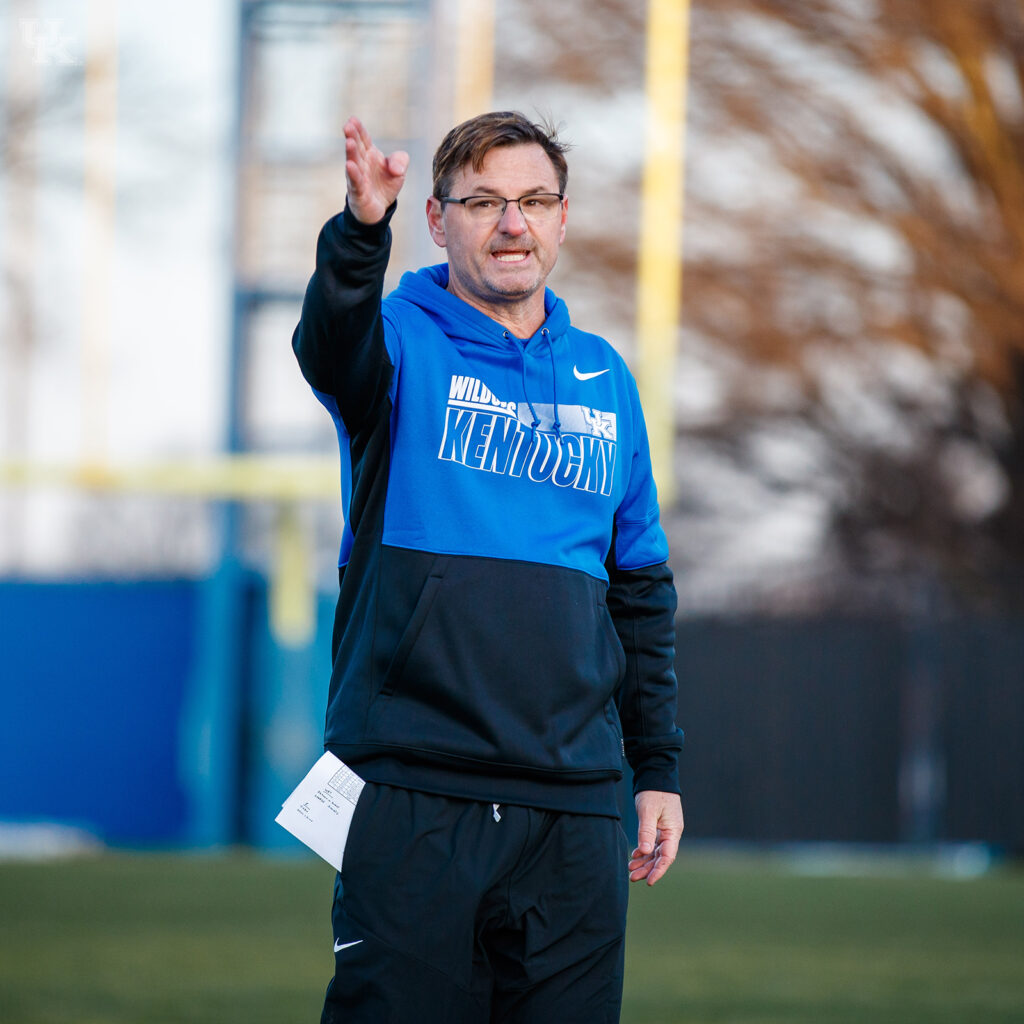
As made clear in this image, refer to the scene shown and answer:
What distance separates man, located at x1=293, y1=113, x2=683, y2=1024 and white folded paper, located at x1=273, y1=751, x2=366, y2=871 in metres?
0.02

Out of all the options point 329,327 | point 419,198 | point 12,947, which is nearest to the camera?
point 329,327

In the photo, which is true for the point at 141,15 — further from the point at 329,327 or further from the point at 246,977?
the point at 329,327

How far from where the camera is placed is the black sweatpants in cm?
213

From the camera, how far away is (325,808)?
2182 mm

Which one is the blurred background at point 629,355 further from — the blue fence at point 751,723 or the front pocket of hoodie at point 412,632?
the front pocket of hoodie at point 412,632

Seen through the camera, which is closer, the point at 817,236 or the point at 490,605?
the point at 490,605

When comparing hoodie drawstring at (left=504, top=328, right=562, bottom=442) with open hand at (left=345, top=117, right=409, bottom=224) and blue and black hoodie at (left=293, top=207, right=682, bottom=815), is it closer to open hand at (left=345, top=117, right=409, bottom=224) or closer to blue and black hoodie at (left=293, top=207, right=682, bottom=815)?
blue and black hoodie at (left=293, top=207, right=682, bottom=815)

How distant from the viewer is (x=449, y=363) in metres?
2.29

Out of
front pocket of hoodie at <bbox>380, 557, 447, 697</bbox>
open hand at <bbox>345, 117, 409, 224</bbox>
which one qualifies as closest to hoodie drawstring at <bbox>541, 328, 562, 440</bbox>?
front pocket of hoodie at <bbox>380, 557, 447, 697</bbox>

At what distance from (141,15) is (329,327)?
835cm

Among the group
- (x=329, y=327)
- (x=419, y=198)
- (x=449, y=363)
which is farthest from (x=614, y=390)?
(x=419, y=198)

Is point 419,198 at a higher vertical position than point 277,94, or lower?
lower

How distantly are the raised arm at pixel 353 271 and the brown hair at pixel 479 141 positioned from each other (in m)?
0.21

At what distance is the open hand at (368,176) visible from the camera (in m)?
2.03
